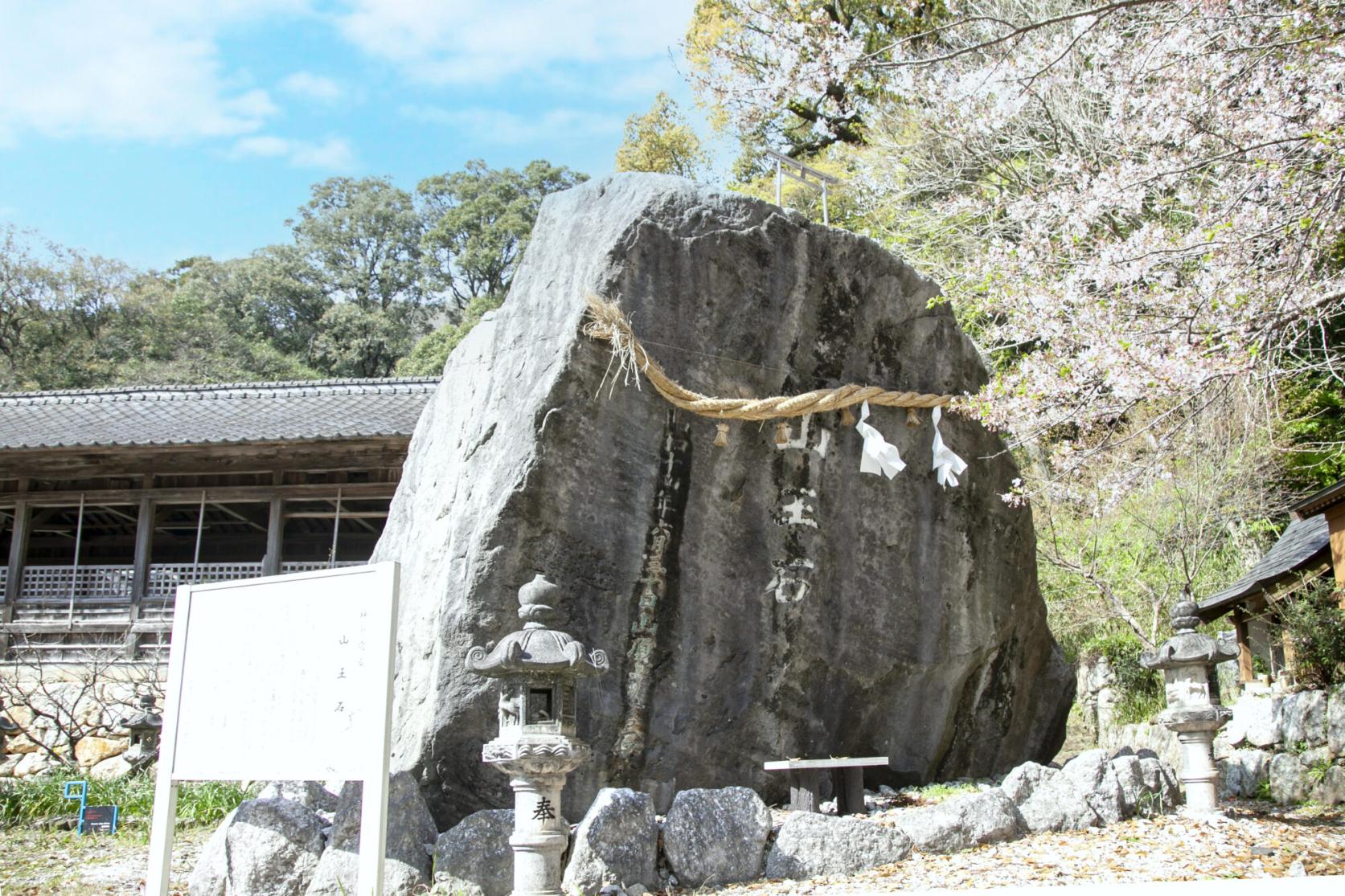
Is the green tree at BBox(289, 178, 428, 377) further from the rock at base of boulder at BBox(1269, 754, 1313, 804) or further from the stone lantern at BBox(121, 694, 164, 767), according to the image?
the rock at base of boulder at BBox(1269, 754, 1313, 804)

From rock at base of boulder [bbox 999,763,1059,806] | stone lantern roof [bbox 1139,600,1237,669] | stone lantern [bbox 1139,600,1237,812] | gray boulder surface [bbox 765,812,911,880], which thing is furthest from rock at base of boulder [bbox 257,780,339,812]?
stone lantern roof [bbox 1139,600,1237,669]

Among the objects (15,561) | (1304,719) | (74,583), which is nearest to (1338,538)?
(1304,719)

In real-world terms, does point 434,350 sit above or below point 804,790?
above

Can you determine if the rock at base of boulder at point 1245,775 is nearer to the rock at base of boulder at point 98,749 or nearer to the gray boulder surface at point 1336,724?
the gray boulder surface at point 1336,724

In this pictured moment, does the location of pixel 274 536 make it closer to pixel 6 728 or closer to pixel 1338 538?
pixel 6 728

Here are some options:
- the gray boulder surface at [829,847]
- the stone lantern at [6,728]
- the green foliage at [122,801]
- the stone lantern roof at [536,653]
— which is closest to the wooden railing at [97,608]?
the stone lantern at [6,728]

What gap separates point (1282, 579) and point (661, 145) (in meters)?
17.0

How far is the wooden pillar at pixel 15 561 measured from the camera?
49.3 feet

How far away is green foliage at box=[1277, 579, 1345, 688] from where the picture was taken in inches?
388

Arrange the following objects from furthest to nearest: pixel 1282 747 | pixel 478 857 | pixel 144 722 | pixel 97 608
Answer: pixel 97 608
pixel 144 722
pixel 1282 747
pixel 478 857

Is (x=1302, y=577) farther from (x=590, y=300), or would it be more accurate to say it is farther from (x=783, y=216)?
(x=590, y=300)

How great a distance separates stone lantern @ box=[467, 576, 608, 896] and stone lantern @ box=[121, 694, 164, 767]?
22.0 ft

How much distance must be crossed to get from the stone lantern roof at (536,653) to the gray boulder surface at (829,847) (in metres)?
1.46

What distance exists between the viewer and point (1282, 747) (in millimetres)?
9844
